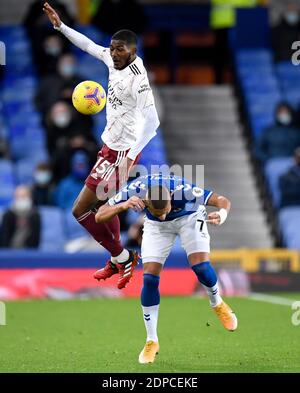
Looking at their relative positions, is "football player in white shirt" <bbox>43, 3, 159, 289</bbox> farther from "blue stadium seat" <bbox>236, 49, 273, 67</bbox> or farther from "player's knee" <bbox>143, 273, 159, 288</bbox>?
"blue stadium seat" <bbox>236, 49, 273, 67</bbox>

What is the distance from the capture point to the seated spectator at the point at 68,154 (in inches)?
823

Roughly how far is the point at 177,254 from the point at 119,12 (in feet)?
19.2

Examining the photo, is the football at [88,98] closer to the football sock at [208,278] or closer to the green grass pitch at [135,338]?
the football sock at [208,278]

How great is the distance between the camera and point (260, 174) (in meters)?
23.5

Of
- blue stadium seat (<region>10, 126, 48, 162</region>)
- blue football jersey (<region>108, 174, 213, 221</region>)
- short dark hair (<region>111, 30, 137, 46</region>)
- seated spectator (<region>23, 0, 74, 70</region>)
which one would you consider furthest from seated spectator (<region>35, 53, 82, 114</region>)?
short dark hair (<region>111, 30, 137, 46</region>)

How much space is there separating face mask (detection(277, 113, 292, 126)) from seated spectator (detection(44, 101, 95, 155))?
368cm

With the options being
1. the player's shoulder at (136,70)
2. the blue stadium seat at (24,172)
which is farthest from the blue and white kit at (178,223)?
the blue stadium seat at (24,172)

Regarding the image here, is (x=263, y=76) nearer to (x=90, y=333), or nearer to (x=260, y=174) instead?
(x=260, y=174)

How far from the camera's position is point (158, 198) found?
11820mm

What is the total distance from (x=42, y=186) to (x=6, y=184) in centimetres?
69

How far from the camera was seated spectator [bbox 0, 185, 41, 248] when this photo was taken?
64.8 ft
